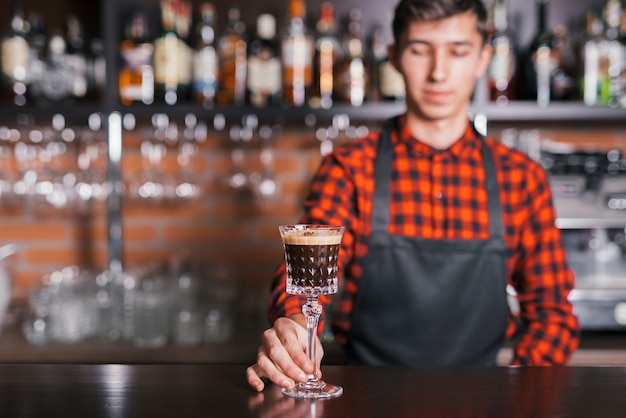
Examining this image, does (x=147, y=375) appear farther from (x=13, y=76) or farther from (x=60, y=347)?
(x=13, y=76)

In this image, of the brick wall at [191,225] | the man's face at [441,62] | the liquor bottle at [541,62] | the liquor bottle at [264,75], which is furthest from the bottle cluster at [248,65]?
the man's face at [441,62]

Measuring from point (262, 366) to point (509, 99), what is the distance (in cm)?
150

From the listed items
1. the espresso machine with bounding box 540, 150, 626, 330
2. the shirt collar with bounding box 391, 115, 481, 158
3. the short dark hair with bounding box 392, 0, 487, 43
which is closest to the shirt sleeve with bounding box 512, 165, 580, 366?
the shirt collar with bounding box 391, 115, 481, 158

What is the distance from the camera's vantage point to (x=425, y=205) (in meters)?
1.53

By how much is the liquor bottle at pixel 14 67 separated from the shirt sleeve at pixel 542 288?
1.46m

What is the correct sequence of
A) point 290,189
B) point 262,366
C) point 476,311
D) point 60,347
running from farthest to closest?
point 290,189 → point 60,347 → point 476,311 → point 262,366

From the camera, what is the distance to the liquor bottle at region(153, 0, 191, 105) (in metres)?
2.13

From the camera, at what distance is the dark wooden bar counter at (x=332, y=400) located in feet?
2.66

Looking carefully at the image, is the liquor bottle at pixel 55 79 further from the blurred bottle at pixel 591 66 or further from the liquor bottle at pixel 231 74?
the blurred bottle at pixel 591 66

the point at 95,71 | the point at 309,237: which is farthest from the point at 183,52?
the point at 309,237

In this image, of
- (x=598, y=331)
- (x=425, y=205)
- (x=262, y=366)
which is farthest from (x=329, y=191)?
(x=598, y=331)

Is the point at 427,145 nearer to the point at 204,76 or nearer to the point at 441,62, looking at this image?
the point at 441,62

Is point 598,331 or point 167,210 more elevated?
point 167,210

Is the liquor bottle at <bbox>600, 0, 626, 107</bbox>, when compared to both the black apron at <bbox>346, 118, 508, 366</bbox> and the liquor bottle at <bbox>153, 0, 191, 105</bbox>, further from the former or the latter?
the liquor bottle at <bbox>153, 0, 191, 105</bbox>
